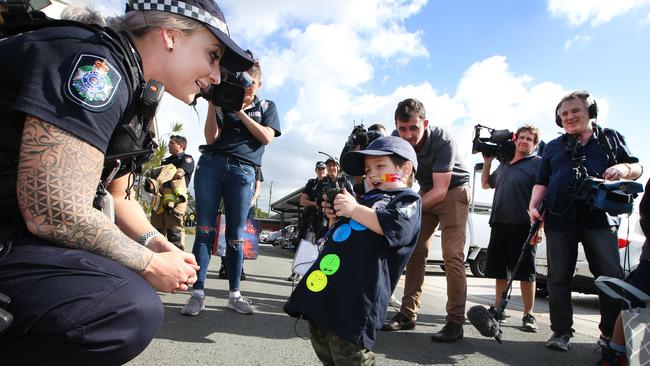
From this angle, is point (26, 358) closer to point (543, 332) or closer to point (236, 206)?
point (236, 206)

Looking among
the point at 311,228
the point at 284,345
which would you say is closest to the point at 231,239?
the point at 284,345

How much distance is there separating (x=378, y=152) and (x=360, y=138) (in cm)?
176

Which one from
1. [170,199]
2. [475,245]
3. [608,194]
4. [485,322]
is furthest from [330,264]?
[475,245]

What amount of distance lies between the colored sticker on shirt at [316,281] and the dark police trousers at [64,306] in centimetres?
86

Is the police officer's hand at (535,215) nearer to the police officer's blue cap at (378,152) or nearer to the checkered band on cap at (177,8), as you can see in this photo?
the police officer's blue cap at (378,152)

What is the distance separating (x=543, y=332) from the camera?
3.74m

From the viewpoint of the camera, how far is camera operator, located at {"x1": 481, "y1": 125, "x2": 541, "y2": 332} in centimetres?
396

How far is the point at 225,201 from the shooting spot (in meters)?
3.52

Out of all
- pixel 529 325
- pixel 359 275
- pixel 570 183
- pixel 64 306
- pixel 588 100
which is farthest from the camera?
pixel 529 325

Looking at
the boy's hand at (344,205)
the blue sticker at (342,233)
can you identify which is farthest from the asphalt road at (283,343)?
the boy's hand at (344,205)

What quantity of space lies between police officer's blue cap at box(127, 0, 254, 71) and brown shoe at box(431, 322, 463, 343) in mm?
2490

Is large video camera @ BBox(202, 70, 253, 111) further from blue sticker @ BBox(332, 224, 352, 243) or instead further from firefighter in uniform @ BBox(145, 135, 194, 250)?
firefighter in uniform @ BBox(145, 135, 194, 250)

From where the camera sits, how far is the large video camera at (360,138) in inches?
146

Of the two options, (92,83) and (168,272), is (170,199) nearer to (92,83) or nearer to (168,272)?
(168,272)
